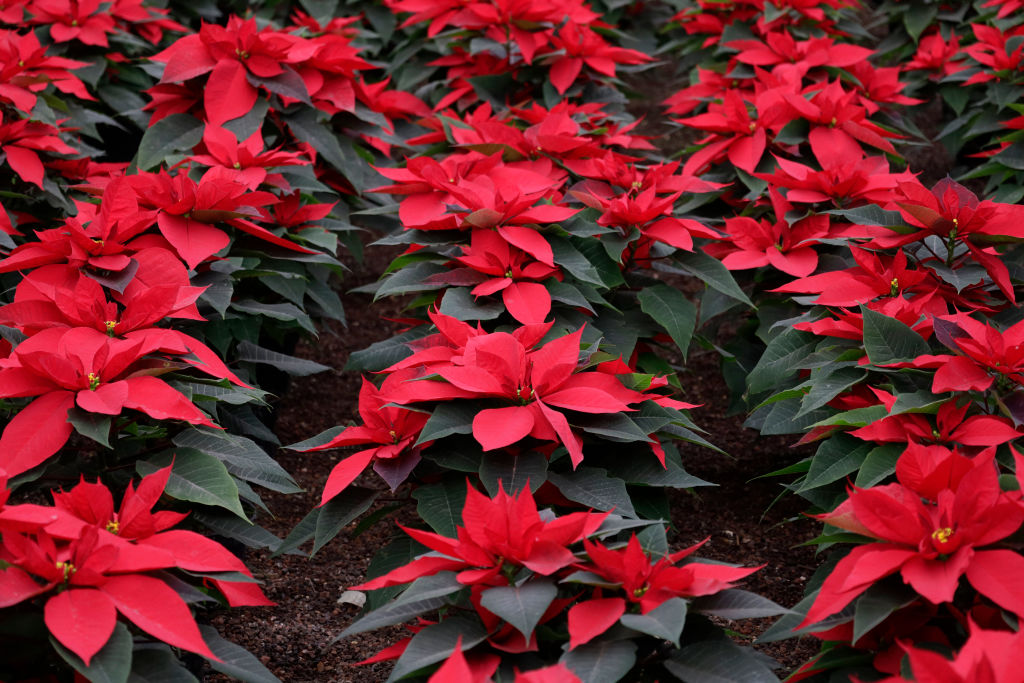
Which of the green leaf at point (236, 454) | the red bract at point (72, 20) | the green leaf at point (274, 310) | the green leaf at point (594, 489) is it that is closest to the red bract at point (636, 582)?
the green leaf at point (594, 489)

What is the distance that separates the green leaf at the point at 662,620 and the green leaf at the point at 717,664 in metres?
0.09

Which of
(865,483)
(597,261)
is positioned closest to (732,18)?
(597,261)

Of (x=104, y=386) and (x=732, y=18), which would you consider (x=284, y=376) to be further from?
(x=732, y=18)

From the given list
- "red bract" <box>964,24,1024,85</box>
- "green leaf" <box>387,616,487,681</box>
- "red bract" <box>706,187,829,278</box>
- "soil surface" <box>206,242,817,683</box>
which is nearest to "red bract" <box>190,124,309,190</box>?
"soil surface" <box>206,242,817,683</box>

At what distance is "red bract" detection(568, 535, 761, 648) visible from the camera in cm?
113

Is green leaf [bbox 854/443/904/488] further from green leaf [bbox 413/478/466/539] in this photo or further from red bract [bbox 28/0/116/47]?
red bract [bbox 28/0/116/47]

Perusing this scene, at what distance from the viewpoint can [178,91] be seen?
2.42 m

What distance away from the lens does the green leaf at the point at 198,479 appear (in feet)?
4.49

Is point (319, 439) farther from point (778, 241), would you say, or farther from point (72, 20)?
point (72, 20)

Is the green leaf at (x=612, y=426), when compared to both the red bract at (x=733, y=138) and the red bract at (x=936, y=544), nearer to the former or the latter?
the red bract at (x=936, y=544)

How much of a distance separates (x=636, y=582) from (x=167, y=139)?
1739 millimetres

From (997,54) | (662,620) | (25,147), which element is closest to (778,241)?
(997,54)

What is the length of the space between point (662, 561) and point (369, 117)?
170 centimetres

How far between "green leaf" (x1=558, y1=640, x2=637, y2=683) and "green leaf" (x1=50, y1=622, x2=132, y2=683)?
48 centimetres
